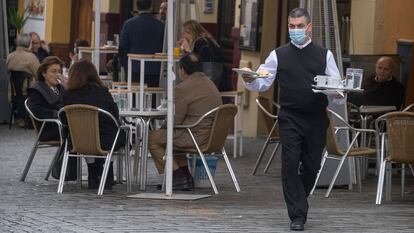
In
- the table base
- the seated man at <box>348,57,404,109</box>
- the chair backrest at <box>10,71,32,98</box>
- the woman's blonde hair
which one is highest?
the woman's blonde hair

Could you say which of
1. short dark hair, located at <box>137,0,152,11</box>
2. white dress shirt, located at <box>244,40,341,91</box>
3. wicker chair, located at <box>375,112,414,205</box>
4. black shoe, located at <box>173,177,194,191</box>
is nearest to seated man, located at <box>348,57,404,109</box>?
short dark hair, located at <box>137,0,152,11</box>

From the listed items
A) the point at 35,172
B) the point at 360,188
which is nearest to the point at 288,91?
the point at 360,188

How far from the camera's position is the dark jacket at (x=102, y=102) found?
39.4ft

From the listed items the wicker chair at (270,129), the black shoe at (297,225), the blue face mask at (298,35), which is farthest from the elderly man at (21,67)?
the black shoe at (297,225)

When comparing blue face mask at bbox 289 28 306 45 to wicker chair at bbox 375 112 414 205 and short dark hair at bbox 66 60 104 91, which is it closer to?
wicker chair at bbox 375 112 414 205

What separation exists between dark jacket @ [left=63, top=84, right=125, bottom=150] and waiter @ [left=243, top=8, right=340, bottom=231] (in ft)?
8.27

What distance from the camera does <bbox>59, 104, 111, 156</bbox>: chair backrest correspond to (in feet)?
38.6

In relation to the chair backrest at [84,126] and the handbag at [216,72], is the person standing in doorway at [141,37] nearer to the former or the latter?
the handbag at [216,72]

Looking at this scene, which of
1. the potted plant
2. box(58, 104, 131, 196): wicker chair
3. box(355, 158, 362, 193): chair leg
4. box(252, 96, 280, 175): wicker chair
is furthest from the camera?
the potted plant

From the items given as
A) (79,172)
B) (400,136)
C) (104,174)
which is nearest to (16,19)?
(79,172)

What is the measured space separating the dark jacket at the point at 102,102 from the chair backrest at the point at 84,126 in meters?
0.17

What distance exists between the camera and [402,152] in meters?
11.5

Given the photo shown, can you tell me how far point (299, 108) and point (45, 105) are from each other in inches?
162

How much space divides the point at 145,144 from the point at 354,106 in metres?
2.82
